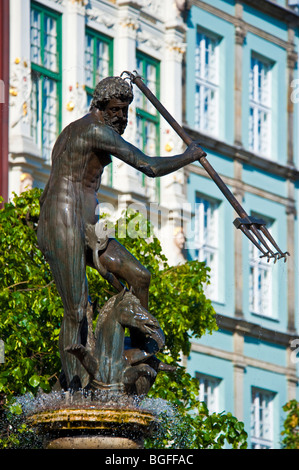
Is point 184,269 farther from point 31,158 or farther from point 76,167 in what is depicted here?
point 76,167

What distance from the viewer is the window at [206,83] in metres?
38.2

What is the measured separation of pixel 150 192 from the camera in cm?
3512

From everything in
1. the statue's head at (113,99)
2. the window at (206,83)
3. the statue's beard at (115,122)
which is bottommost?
the statue's beard at (115,122)

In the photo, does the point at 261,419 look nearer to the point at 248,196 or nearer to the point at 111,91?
the point at 248,196

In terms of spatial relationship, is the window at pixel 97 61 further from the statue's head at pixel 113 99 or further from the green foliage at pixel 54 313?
the statue's head at pixel 113 99

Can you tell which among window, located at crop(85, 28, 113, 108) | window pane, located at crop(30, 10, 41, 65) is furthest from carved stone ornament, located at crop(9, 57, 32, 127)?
window, located at crop(85, 28, 113, 108)

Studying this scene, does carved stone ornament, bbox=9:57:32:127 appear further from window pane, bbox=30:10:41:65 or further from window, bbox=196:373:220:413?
window, bbox=196:373:220:413

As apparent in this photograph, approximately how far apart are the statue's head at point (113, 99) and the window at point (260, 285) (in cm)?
2285

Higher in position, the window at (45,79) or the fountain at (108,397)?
the window at (45,79)

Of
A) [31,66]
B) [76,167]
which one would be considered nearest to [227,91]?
[31,66]

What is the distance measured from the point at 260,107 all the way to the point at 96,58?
7132mm

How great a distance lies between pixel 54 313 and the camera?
2231 cm

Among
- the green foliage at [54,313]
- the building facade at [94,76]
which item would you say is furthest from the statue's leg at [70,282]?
the building facade at [94,76]

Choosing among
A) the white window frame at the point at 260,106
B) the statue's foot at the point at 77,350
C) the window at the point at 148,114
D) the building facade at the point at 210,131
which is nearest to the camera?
the statue's foot at the point at 77,350
